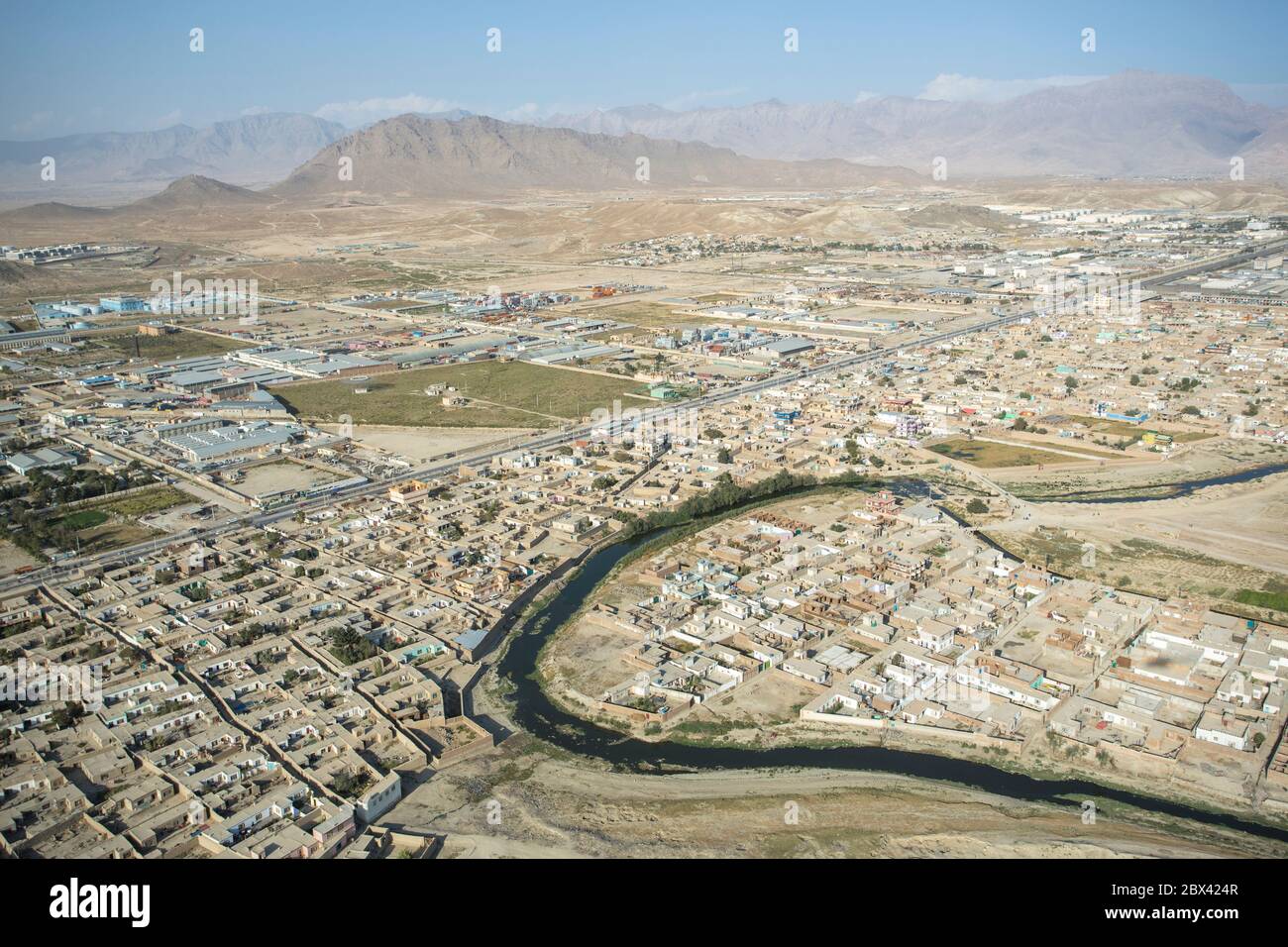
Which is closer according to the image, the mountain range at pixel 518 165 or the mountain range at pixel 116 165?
the mountain range at pixel 518 165

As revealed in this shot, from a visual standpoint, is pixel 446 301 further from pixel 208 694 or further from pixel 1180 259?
pixel 1180 259

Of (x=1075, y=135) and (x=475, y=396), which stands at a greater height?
(x=1075, y=135)

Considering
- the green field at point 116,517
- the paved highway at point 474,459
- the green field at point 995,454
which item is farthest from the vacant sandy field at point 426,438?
the green field at point 995,454

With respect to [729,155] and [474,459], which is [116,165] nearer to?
[729,155]

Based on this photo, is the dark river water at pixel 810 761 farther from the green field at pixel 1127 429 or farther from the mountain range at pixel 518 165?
the mountain range at pixel 518 165

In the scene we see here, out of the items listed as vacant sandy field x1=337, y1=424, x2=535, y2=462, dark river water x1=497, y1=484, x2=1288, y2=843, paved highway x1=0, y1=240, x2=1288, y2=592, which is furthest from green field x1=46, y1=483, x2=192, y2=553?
dark river water x1=497, y1=484, x2=1288, y2=843

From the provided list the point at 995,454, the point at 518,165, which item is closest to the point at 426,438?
the point at 995,454

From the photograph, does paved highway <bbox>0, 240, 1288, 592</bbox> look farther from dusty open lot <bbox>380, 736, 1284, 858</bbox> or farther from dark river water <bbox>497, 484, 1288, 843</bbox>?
dusty open lot <bbox>380, 736, 1284, 858</bbox>
